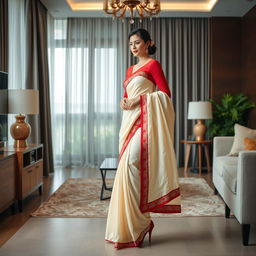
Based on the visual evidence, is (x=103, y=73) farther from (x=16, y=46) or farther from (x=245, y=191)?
(x=245, y=191)

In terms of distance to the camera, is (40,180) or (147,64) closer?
(147,64)

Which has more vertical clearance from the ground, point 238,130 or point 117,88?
point 117,88

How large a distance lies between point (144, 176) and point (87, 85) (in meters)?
4.22

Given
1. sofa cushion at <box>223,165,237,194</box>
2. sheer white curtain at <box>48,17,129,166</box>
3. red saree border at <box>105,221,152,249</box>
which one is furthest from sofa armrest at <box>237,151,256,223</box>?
sheer white curtain at <box>48,17,129,166</box>

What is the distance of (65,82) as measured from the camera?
6582 millimetres

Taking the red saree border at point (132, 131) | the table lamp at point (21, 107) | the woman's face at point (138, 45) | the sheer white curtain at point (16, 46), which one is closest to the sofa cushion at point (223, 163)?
the red saree border at point (132, 131)

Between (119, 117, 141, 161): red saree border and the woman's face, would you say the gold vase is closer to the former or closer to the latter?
(119, 117, 141, 161): red saree border

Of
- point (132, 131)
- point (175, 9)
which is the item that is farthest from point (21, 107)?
point (175, 9)

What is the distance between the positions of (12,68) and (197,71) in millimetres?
3302

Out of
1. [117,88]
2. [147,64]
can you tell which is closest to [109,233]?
[147,64]

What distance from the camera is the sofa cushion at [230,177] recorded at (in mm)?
2972

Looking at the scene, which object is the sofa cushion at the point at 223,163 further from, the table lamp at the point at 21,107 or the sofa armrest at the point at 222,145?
the table lamp at the point at 21,107

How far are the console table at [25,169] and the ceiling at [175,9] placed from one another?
9.09 ft

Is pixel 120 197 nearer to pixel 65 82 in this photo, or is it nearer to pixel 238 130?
pixel 238 130
